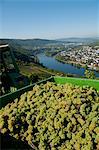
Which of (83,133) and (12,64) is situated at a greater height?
(12,64)

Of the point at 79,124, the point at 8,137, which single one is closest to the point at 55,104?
the point at 79,124

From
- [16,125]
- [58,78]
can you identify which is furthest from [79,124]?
[58,78]

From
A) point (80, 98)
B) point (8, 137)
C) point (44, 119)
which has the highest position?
point (80, 98)

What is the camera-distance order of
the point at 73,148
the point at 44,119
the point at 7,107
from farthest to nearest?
the point at 7,107, the point at 44,119, the point at 73,148

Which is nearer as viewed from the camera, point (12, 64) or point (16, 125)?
point (16, 125)

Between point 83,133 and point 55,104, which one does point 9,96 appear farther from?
point 83,133

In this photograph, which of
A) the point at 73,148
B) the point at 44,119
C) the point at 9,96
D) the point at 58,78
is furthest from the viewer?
the point at 58,78
